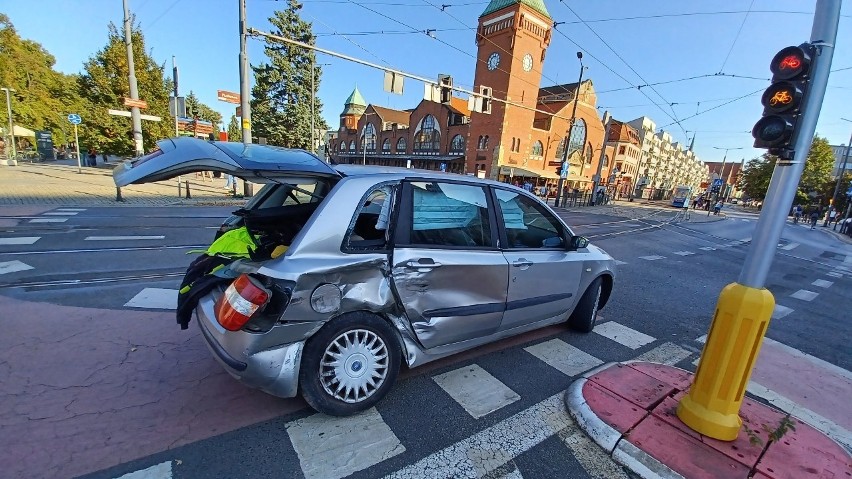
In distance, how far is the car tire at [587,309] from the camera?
4117 millimetres

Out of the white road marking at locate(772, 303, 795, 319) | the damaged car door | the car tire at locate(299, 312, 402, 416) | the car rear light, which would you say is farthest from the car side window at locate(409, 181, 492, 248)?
the white road marking at locate(772, 303, 795, 319)

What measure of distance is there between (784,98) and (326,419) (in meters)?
3.83

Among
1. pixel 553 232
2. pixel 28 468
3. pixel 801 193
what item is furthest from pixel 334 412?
pixel 801 193

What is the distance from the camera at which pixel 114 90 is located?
78.6 ft

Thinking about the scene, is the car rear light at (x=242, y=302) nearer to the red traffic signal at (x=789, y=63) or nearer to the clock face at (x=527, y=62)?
the red traffic signal at (x=789, y=63)

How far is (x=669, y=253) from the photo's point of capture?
426 inches

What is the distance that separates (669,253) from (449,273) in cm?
1089

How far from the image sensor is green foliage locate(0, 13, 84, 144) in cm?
3206

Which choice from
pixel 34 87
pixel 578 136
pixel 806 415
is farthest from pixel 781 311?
pixel 34 87

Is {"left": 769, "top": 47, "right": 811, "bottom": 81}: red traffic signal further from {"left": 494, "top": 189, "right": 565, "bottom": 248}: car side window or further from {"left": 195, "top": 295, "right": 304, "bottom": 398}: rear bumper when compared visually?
{"left": 195, "top": 295, "right": 304, "bottom": 398}: rear bumper

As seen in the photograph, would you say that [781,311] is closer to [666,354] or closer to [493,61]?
[666,354]

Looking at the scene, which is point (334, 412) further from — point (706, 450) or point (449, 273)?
point (706, 450)

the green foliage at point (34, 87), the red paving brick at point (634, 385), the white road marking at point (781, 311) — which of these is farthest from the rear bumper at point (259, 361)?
the green foliage at point (34, 87)

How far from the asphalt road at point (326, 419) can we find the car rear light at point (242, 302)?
0.77m
